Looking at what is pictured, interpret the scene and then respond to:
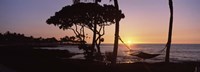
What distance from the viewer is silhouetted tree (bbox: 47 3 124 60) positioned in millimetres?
30016

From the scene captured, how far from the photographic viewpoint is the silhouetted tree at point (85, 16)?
98.5 ft

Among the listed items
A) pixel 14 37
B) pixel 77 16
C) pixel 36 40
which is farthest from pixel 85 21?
pixel 36 40

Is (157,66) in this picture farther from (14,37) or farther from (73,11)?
(14,37)

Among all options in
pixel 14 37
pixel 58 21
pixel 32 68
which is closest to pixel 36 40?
pixel 14 37

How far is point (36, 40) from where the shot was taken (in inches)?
6619

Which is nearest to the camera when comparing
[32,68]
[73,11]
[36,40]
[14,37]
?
[32,68]

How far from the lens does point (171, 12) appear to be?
19000mm

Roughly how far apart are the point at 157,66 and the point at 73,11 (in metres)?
13.7

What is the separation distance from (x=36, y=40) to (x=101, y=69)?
503 feet

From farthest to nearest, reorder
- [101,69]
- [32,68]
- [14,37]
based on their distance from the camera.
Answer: [14,37], [32,68], [101,69]

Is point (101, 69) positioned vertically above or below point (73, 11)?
below

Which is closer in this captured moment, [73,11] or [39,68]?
[39,68]

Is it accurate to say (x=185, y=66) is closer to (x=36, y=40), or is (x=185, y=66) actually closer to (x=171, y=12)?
(x=171, y=12)

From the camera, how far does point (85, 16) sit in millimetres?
32812
